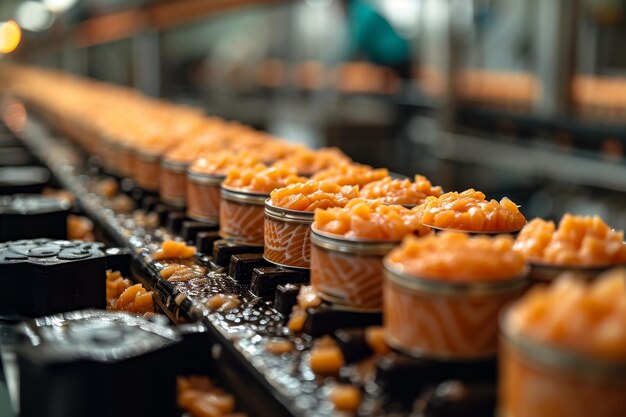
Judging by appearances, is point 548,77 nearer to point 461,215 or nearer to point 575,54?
point 575,54

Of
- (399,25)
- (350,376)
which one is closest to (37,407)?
(350,376)

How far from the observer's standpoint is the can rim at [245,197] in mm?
1651

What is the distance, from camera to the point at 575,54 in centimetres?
472

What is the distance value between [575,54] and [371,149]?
6.07ft

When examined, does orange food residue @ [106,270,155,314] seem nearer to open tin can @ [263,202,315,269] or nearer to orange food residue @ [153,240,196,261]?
orange food residue @ [153,240,196,261]

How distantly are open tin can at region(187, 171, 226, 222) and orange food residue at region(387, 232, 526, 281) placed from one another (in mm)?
933

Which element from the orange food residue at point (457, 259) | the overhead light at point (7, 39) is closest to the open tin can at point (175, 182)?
the orange food residue at point (457, 259)

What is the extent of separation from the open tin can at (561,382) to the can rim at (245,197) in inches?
35.9

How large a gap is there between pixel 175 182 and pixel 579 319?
1.63 m

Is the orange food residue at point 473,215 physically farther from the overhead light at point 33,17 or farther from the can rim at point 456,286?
the overhead light at point 33,17

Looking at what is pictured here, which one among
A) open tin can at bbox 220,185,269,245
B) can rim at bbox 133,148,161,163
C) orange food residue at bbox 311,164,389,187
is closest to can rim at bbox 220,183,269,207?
open tin can at bbox 220,185,269,245

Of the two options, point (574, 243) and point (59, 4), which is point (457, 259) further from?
point (59, 4)

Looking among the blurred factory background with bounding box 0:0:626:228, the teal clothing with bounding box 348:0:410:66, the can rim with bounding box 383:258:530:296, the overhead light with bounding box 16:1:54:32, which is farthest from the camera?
the overhead light with bounding box 16:1:54:32

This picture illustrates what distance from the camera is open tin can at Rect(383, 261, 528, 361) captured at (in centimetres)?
95
